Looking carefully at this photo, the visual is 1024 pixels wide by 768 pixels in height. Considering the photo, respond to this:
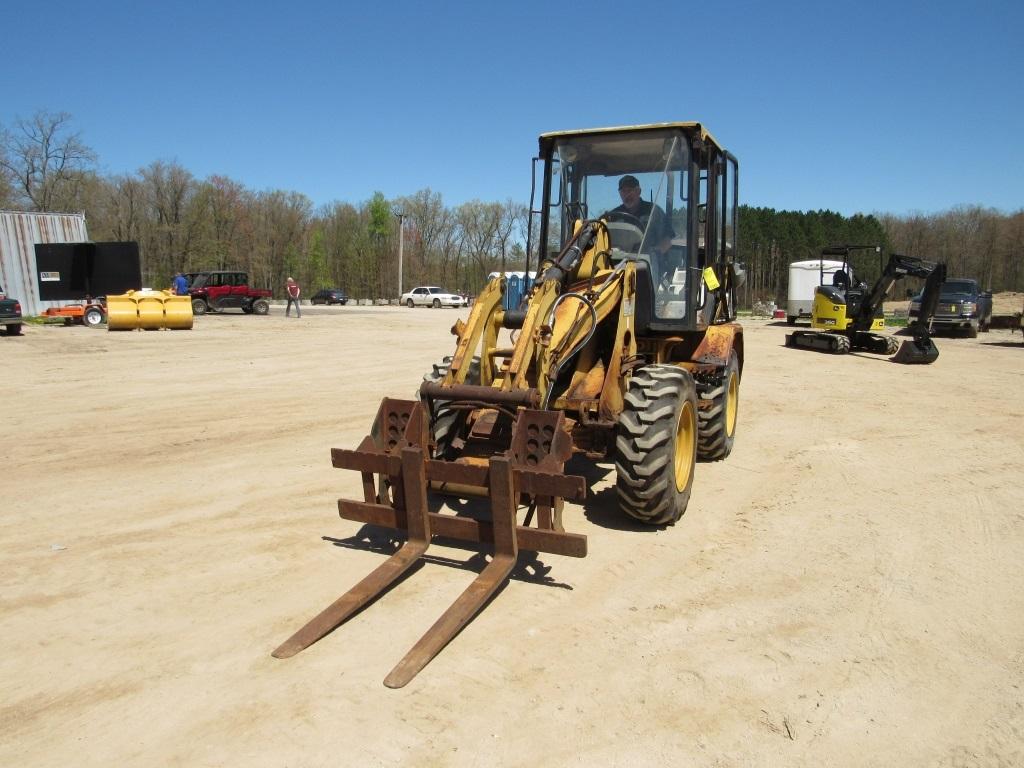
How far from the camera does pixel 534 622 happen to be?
4.12 meters

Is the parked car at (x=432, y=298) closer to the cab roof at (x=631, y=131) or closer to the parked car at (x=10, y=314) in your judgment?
the parked car at (x=10, y=314)

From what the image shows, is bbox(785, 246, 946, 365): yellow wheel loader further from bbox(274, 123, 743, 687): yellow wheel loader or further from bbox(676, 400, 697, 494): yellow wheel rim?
bbox(676, 400, 697, 494): yellow wheel rim

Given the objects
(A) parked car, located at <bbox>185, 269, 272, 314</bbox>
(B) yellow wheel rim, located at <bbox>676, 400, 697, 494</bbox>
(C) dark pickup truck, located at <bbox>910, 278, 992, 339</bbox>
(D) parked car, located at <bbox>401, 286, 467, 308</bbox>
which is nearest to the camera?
(B) yellow wheel rim, located at <bbox>676, 400, 697, 494</bbox>

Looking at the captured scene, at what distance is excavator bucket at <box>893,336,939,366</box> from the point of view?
679 inches

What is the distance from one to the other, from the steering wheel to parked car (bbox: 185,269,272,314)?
29571 millimetres

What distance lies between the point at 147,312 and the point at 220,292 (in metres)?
11.7

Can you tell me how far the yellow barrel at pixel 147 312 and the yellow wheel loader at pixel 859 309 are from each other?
→ 18.1 metres

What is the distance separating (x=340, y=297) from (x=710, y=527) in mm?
51200

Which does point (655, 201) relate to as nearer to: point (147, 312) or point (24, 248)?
point (147, 312)

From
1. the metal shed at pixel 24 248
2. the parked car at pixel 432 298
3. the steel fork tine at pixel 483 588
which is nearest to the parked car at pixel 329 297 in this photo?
the parked car at pixel 432 298

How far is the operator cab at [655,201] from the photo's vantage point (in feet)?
21.7

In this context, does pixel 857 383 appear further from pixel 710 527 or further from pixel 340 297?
pixel 340 297

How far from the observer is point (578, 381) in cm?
578

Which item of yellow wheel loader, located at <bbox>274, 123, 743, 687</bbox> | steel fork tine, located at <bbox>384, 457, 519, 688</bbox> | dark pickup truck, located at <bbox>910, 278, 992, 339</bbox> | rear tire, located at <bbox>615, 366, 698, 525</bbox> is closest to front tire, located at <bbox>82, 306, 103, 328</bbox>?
yellow wheel loader, located at <bbox>274, 123, 743, 687</bbox>
